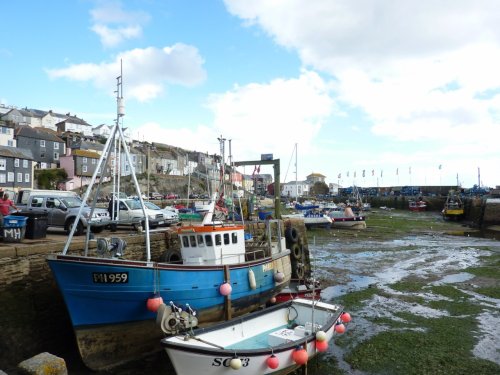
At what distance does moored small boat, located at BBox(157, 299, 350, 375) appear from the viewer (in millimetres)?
8148

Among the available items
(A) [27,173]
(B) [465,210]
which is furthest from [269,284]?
(B) [465,210]

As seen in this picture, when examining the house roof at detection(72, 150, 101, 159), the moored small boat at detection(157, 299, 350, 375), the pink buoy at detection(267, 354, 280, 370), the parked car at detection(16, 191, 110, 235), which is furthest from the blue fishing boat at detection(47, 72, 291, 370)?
the house roof at detection(72, 150, 101, 159)

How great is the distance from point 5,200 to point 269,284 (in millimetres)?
9750

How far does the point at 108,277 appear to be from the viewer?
961cm

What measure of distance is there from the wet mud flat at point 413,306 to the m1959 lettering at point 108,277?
4.95 meters

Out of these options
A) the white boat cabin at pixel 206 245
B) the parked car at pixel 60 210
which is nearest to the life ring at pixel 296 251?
the white boat cabin at pixel 206 245

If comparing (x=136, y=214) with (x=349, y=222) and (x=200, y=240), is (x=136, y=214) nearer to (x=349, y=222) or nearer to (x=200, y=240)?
(x=200, y=240)

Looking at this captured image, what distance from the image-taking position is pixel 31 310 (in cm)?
1051

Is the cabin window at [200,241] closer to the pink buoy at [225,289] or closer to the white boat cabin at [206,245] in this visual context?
the white boat cabin at [206,245]

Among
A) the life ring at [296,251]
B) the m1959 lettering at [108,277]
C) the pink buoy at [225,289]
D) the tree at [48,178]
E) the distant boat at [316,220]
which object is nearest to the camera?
the m1959 lettering at [108,277]

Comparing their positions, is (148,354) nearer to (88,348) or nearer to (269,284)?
(88,348)

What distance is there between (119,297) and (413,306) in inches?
460

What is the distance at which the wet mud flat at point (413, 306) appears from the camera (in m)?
10.5

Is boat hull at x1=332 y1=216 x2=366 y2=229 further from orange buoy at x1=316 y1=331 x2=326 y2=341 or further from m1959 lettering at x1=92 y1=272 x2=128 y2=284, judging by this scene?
m1959 lettering at x1=92 y1=272 x2=128 y2=284
